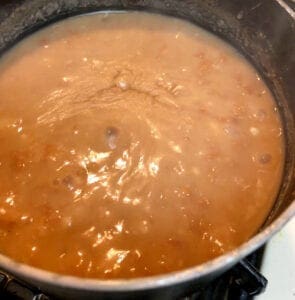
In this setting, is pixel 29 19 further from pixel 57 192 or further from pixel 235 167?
pixel 235 167

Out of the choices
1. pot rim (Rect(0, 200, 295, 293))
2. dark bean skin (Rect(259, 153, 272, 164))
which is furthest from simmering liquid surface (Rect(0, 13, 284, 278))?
pot rim (Rect(0, 200, 295, 293))

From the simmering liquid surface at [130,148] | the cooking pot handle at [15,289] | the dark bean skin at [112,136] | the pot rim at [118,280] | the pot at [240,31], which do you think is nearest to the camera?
the pot rim at [118,280]

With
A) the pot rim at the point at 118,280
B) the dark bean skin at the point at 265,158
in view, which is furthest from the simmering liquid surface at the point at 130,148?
the pot rim at the point at 118,280

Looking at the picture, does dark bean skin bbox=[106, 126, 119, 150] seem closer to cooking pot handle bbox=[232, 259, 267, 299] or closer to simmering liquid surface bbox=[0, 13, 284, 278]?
simmering liquid surface bbox=[0, 13, 284, 278]

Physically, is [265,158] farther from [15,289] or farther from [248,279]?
[15,289]

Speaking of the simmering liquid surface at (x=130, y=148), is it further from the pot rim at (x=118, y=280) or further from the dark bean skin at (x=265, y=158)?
the pot rim at (x=118, y=280)

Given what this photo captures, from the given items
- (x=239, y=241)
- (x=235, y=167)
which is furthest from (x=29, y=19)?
(x=239, y=241)
